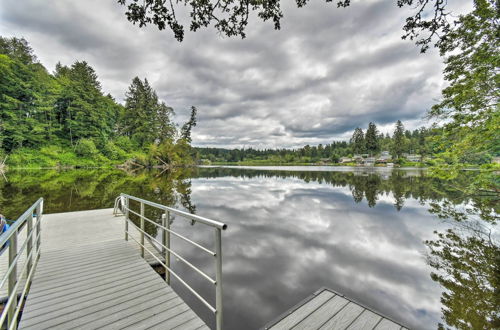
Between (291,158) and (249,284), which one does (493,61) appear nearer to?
(249,284)

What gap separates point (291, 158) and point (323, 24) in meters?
90.8

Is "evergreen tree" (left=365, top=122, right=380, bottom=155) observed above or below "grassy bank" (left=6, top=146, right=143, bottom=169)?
above

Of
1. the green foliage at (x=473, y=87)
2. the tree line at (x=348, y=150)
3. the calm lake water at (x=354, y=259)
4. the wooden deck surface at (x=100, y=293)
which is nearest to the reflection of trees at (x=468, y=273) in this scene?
the calm lake water at (x=354, y=259)

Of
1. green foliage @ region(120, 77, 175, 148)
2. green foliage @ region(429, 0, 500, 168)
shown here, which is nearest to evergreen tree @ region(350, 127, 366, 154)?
green foliage @ region(120, 77, 175, 148)

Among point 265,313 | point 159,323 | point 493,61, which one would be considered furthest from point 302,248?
point 493,61

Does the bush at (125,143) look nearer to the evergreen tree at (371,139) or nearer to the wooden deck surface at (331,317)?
the wooden deck surface at (331,317)

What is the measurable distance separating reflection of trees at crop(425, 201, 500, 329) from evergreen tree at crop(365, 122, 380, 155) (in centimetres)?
6852

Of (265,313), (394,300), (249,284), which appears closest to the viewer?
(265,313)

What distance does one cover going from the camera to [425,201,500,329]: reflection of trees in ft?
10.0

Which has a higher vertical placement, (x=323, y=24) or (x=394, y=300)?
(x=323, y=24)

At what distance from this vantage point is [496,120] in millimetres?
4688

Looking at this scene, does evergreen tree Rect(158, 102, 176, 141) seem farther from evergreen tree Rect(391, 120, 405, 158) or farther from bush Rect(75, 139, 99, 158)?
evergreen tree Rect(391, 120, 405, 158)

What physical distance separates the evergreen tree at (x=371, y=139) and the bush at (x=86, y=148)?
78.4 metres

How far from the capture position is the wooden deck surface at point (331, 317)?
2164 mm
